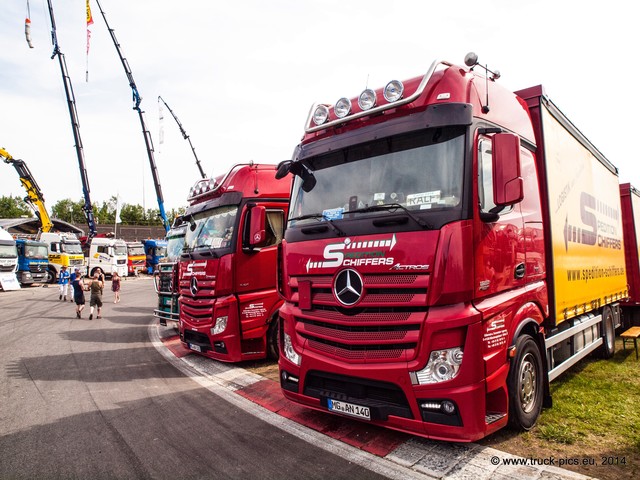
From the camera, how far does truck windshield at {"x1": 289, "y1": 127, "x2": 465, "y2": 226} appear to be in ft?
11.6

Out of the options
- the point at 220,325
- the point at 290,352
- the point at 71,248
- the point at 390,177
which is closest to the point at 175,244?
the point at 220,325

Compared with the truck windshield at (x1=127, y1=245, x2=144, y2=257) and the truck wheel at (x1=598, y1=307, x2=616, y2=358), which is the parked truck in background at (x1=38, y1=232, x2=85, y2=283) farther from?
the truck wheel at (x1=598, y1=307, x2=616, y2=358)

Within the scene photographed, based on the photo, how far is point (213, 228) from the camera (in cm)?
749

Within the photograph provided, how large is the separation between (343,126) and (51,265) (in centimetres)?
3092

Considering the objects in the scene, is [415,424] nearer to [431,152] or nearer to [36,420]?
[431,152]

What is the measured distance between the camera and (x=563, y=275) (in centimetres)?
489

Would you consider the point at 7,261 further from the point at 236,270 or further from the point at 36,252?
the point at 236,270

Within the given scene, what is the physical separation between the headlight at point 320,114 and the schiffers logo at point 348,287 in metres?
1.82

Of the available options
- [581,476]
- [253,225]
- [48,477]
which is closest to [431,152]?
[581,476]

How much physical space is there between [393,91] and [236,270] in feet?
13.7

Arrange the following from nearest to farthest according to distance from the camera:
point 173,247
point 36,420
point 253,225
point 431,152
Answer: point 431,152
point 36,420
point 253,225
point 173,247

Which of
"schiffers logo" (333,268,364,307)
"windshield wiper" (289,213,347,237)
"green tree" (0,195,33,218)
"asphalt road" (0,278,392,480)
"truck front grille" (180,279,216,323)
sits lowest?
"asphalt road" (0,278,392,480)

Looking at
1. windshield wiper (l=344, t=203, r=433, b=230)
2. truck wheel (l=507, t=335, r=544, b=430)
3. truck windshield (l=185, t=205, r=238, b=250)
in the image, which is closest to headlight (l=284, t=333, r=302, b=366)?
windshield wiper (l=344, t=203, r=433, b=230)

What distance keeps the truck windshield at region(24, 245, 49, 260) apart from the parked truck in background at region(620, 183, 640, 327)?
30.6 metres
